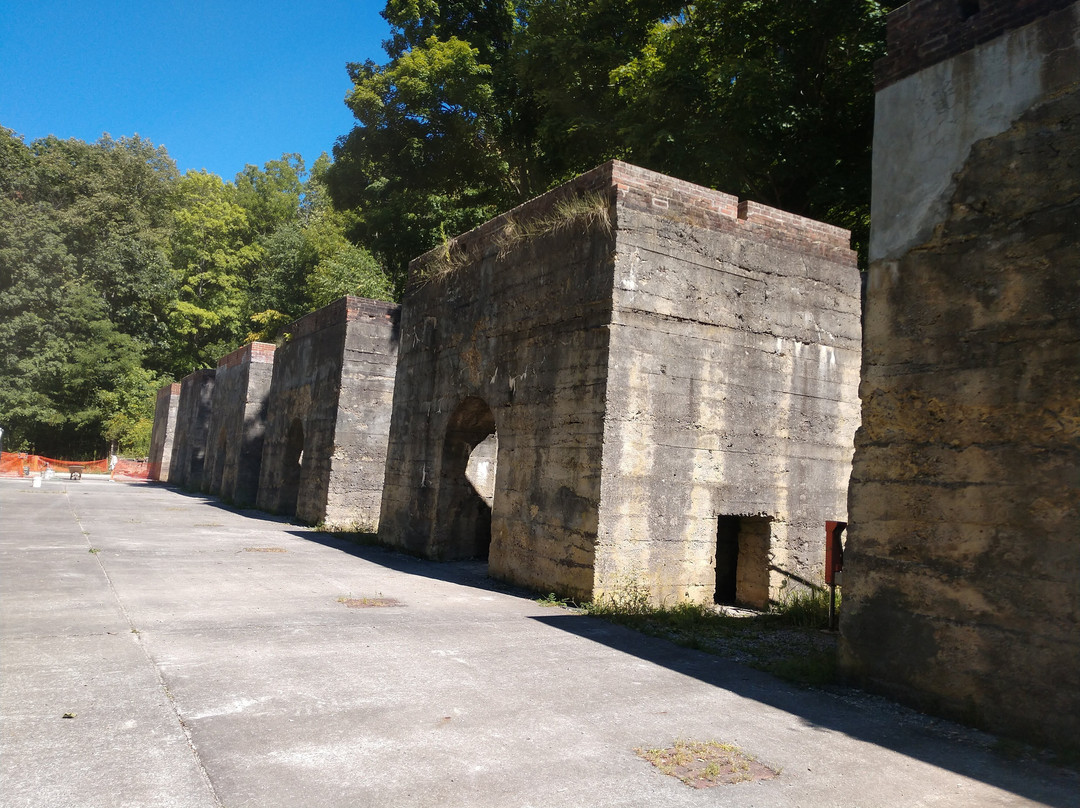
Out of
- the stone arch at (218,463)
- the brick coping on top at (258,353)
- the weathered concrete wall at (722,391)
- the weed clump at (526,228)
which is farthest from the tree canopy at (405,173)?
the weathered concrete wall at (722,391)

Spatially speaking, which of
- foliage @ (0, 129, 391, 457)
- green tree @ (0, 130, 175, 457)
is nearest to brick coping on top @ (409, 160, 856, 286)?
foliage @ (0, 129, 391, 457)

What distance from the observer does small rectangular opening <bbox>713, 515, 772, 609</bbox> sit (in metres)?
9.16

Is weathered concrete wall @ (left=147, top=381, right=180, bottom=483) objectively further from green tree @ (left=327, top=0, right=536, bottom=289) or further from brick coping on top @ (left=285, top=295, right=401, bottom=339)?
brick coping on top @ (left=285, top=295, right=401, bottom=339)

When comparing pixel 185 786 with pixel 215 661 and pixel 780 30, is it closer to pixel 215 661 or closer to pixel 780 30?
pixel 215 661

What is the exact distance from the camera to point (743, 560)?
9453 mm

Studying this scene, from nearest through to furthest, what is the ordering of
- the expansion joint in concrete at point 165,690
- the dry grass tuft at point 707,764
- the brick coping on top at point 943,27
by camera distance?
A: the expansion joint in concrete at point 165,690 < the dry grass tuft at point 707,764 < the brick coping on top at point 943,27

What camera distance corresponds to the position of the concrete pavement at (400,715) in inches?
130

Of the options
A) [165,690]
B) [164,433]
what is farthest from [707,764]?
[164,433]

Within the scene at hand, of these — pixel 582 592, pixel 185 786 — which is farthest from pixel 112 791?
pixel 582 592

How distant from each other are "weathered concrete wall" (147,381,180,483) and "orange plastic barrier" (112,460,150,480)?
1.06 metres

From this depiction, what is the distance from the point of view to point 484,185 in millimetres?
27562

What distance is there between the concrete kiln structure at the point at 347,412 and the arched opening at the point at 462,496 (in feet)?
14.9

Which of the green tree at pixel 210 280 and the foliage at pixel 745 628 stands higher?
the green tree at pixel 210 280

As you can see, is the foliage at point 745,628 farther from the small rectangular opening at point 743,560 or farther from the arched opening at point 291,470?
the arched opening at point 291,470
